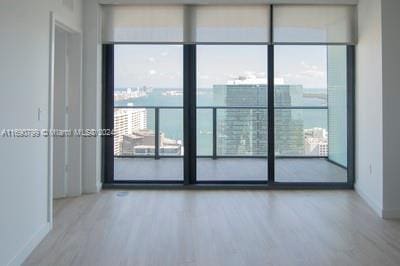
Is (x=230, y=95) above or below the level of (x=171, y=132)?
above

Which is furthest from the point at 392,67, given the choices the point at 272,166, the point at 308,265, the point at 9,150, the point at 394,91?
Result: the point at 9,150

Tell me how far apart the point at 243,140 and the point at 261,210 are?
4.71 ft

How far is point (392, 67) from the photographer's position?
13.0 ft

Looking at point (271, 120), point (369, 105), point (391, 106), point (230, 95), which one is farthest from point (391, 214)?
point (230, 95)

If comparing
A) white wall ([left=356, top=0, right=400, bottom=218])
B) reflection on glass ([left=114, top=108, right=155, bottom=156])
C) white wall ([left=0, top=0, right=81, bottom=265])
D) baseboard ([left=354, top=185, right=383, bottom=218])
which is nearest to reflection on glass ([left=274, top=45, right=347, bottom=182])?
baseboard ([left=354, top=185, right=383, bottom=218])

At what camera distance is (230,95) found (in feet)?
17.5

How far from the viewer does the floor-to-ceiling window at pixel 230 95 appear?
16.5 ft

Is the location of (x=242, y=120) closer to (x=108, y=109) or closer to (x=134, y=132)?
(x=134, y=132)

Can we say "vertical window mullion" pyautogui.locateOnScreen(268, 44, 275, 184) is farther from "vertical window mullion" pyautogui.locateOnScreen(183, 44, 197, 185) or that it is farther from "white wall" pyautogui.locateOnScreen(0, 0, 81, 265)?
"white wall" pyautogui.locateOnScreen(0, 0, 81, 265)

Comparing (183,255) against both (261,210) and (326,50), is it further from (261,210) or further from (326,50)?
(326,50)

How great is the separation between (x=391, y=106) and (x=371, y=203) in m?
1.18

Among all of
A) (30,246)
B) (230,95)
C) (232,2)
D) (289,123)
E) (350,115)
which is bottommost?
(30,246)

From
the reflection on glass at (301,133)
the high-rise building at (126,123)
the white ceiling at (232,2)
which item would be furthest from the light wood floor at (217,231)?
the white ceiling at (232,2)

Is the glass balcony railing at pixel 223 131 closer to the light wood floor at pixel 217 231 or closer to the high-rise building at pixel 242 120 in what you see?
the high-rise building at pixel 242 120
